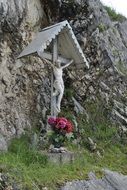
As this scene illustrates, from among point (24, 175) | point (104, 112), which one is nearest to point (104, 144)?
point (104, 112)

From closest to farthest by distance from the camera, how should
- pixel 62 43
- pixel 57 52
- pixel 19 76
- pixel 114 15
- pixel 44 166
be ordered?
pixel 44 166 → pixel 57 52 → pixel 62 43 → pixel 19 76 → pixel 114 15

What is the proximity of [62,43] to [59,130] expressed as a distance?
7.29 feet

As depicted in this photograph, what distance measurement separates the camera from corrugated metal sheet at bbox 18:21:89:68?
10.8 metres

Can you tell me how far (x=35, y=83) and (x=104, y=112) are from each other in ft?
6.94

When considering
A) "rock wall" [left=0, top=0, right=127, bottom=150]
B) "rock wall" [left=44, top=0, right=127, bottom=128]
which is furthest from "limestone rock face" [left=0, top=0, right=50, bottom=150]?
"rock wall" [left=44, top=0, right=127, bottom=128]

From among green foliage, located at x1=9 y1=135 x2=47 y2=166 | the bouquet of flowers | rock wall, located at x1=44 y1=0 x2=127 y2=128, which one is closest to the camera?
green foliage, located at x1=9 y1=135 x2=47 y2=166

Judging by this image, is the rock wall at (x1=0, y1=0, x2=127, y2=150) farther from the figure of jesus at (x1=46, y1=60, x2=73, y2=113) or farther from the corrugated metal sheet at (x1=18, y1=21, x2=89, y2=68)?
the figure of jesus at (x1=46, y1=60, x2=73, y2=113)

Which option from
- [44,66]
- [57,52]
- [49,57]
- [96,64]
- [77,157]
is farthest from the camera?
[96,64]

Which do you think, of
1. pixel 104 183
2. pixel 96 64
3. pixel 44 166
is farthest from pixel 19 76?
pixel 104 183

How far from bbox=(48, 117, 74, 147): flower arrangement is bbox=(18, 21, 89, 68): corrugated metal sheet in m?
1.46

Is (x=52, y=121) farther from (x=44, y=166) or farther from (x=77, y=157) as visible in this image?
(x=44, y=166)

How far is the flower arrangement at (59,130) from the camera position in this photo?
10.2m

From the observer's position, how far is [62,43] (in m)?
11.6

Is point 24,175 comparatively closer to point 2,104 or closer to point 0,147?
point 0,147
